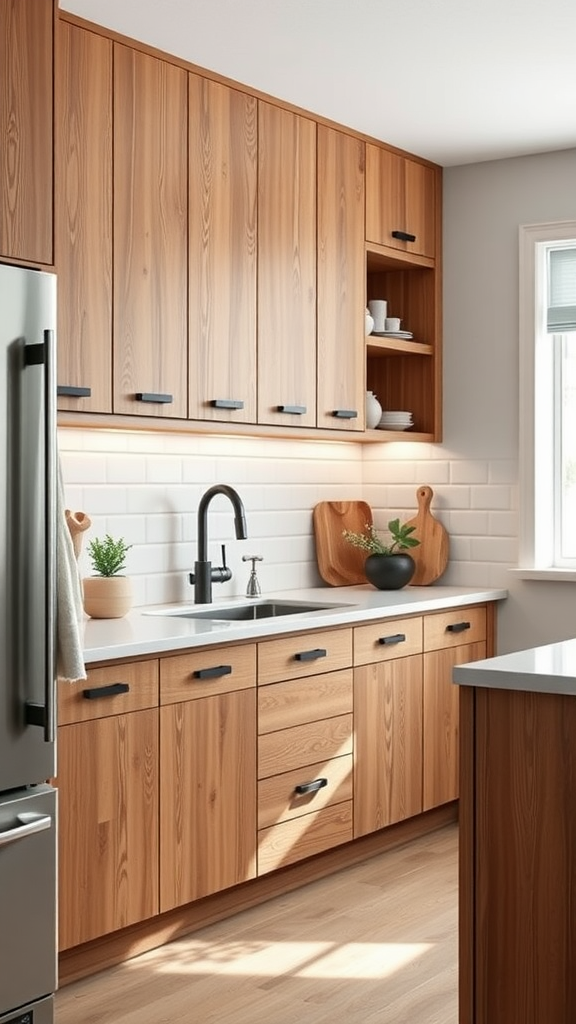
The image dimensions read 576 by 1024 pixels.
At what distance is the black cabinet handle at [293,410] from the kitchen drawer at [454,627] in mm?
871

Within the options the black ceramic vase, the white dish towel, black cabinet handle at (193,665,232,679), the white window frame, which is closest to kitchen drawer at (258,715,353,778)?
black cabinet handle at (193,665,232,679)

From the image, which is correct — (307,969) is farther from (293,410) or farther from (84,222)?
(84,222)

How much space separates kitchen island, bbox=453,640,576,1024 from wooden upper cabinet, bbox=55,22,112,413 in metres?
1.49

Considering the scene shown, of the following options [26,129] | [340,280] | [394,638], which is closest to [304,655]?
[394,638]

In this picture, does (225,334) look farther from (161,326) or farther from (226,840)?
(226,840)

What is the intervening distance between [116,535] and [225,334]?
2.42ft

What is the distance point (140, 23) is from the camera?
352 cm

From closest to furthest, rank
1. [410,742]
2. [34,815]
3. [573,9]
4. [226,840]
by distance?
[34,815] < [573,9] < [226,840] < [410,742]

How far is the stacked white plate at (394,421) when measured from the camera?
5035 millimetres

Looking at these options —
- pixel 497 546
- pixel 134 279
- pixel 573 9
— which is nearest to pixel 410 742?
pixel 497 546

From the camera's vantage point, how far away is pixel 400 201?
4.90 metres

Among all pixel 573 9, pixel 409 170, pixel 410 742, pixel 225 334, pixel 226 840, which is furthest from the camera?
pixel 409 170

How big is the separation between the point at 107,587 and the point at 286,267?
128 centimetres

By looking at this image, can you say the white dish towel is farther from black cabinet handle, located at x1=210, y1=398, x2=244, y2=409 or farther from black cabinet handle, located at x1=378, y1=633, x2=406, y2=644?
black cabinet handle, located at x1=378, y1=633, x2=406, y2=644
